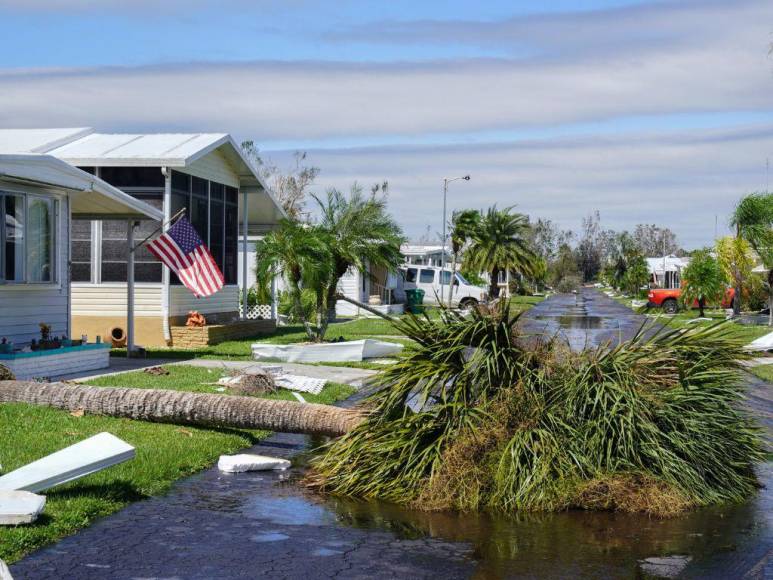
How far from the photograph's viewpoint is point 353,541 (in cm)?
702

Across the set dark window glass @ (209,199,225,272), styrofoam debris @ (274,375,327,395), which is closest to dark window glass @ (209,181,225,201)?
dark window glass @ (209,199,225,272)

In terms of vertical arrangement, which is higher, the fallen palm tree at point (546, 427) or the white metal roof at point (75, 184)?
the white metal roof at point (75, 184)

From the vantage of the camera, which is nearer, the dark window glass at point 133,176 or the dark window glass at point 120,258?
the dark window glass at point 133,176

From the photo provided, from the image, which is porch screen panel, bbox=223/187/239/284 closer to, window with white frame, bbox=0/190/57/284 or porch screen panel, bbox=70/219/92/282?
porch screen panel, bbox=70/219/92/282

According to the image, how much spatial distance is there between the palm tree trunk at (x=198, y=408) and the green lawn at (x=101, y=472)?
159 millimetres

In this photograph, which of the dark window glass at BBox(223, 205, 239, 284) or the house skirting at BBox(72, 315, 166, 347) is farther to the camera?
the dark window glass at BBox(223, 205, 239, 284)

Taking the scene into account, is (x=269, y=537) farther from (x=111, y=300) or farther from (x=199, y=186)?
(x=199, y=186)

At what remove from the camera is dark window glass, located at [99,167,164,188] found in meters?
22.6

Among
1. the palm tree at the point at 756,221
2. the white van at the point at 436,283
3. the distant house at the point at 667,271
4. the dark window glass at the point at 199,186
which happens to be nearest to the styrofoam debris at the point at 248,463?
the dark window glass at the point at 199,186

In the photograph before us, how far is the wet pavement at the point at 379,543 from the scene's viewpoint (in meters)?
6.29

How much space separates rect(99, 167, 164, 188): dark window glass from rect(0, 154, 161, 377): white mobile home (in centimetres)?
465

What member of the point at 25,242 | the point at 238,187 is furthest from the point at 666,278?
the point at 25,242

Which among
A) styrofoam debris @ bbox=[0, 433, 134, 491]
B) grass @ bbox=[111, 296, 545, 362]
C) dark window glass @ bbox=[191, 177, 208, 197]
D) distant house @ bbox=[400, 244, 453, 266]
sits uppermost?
dark window glass @ bbox=[191, 177, 208, 197]

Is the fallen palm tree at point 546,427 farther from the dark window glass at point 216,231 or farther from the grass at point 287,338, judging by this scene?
the dark window glass at point 216,231
